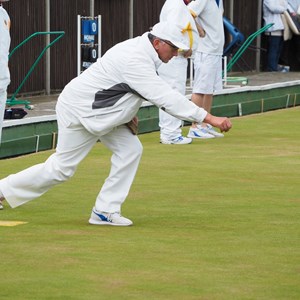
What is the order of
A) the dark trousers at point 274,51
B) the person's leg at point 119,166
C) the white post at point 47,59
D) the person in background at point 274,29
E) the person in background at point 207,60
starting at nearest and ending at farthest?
the person's leg at point 119,166, the person in background at point 207,60, the white post at point 47,59, the person in background at point 274,29, the dark trousers at point 274,51

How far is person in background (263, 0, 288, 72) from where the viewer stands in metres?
21.4

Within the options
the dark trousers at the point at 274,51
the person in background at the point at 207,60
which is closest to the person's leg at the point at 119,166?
the person in background at the point at 207,60

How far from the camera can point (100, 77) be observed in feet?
25.3

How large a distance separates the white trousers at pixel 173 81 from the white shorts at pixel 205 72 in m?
0.63

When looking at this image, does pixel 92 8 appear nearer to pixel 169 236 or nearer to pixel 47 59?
pixel 47 59

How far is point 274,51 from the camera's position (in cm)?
2203

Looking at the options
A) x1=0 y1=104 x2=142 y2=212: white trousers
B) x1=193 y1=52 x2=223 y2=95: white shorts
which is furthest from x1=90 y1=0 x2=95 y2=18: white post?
x1=0 y1=104 x2=142 y2=212: white trousers

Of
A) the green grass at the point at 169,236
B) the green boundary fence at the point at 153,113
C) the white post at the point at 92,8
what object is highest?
the white post at the point at 92,8

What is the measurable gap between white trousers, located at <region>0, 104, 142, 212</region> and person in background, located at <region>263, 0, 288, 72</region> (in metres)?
13.7

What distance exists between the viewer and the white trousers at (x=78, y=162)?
303 inches

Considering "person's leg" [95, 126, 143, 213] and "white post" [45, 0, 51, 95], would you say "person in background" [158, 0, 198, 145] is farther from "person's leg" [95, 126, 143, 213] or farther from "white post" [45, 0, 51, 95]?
"white post" [45, 0, 51, 95]

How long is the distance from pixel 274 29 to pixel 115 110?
14.1 metres

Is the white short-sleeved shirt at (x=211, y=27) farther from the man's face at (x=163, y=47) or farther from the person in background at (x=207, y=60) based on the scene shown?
the man's face at (x=163, y=47)

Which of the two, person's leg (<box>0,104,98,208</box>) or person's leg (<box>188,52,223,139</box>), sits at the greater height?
person's leg (<box>0,104,98,208</box>)
